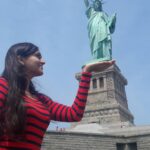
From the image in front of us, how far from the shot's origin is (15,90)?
2475 mm

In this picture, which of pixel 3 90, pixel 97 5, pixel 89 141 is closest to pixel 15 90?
pixel 3 90

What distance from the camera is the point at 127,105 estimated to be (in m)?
40.0

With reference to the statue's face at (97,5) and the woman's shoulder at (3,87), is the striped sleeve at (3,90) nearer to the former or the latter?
the woman's shoulder at (3,87)

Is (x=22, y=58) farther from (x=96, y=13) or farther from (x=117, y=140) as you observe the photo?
(x=96, y=13)

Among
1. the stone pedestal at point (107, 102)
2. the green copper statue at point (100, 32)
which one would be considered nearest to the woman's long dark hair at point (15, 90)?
the stone pedestal at point (107, 102)

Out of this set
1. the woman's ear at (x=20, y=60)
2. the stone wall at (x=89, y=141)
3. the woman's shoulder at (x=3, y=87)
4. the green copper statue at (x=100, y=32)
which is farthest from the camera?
the green copper statue at (x=100, y=32)

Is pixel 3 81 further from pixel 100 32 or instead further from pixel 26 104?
pixel 100 32

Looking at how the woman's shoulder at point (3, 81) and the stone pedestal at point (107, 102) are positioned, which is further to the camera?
the stone pedestal at point (107, 102)

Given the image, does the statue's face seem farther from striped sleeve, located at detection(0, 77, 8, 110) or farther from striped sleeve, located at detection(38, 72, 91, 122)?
striped sleeve, located at detection(0, 77, 8, 110)

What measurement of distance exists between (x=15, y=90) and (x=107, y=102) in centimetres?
3281


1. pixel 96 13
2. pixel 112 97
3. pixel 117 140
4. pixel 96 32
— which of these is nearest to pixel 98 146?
pixel 117 140

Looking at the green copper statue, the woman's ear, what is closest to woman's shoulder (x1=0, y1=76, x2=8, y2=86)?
the woman's ear

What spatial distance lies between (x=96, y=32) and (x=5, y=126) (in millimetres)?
34313

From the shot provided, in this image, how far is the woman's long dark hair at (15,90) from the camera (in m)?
2.33
